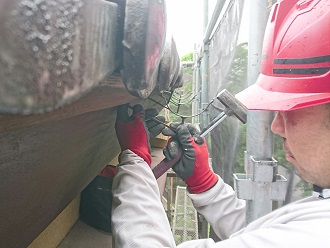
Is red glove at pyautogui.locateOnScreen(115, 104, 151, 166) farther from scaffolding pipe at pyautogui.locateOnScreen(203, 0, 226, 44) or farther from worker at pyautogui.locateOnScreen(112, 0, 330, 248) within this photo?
scaffolding pipe at pyautogui.locateOnScreen(203, 0, 226, 44)

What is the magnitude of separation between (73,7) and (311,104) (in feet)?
2.51

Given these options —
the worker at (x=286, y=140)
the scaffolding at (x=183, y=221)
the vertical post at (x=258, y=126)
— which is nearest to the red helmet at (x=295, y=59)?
the worker at (x=286, y=140)

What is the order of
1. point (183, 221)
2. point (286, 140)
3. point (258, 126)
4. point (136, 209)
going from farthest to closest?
point (183, 221) → point (258, 126) → point (136, 209) → point (286, 140)

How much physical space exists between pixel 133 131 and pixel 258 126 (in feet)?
1.77

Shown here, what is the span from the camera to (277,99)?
97 centimetres

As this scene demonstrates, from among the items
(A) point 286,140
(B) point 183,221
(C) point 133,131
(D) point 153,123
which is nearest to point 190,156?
(D) point 153,123

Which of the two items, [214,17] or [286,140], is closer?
[286,140]

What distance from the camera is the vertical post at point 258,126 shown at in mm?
1296

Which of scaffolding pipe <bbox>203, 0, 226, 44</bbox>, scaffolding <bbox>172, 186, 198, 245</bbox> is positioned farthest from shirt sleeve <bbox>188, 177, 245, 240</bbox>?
scaffolding <bbox>172, 186, 198, 245</bbox>

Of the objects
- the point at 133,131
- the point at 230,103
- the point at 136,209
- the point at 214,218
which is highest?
the point at 230,103

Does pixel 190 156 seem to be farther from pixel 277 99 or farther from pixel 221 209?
pixel 277 99

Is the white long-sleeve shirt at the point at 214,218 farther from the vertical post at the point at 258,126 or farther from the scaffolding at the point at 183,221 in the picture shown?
the scaffolding at the point at 183,221

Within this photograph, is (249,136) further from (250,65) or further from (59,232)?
(59,232)

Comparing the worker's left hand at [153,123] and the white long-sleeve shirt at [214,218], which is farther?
the worker's left hand at [153,123]
